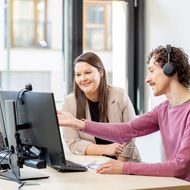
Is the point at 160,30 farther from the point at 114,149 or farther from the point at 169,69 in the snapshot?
the point at 169,69

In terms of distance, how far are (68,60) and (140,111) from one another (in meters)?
0.82

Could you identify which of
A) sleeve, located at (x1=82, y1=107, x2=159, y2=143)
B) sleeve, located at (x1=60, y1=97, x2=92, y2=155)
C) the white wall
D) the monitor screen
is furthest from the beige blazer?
the white wall

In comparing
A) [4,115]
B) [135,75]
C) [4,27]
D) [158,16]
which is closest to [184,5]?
[158,16]

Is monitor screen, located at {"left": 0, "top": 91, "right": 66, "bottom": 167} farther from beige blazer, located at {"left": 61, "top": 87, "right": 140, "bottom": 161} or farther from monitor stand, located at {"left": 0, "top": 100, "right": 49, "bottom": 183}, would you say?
beige blazer, located at {"left": 61, "top": 87, "right": 140, "bottom": 161}

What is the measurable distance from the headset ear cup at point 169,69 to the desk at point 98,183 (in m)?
0.52

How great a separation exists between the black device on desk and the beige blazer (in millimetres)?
679

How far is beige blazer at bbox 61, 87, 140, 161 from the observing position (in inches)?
99.7

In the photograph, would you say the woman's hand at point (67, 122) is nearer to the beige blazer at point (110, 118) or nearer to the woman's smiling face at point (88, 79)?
the beige blazer at point (110, 118)

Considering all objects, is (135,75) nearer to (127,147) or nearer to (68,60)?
(68,60)

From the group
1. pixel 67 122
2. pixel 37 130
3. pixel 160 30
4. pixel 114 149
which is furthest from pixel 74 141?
pixel 160 30

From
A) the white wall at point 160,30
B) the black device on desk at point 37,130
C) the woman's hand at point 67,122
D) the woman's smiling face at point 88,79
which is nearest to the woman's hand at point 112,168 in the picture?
the black device on desk at point 37,130

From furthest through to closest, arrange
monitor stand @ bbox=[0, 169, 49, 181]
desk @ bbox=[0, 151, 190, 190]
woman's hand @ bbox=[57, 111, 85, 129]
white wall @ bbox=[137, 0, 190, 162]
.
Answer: white wall @ bbox=[137, 0, 190, 162], woman's hand @ bbox=[57, 111, 85, 129], monitor stand @ bbox=[0, 169, 49, 181], desk @ bbox=[0, 151, 190, 190]

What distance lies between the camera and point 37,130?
69.5 inches

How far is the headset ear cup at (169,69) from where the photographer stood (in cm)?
201
